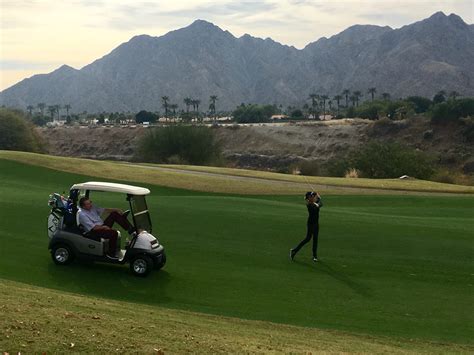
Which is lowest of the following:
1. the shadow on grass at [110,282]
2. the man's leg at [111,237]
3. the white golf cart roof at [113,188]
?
the shadow on grass at [110,282]

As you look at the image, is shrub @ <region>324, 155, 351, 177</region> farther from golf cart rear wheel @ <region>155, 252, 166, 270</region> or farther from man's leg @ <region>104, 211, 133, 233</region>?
man's leg @ <region>104, 211, 133, 233</region>

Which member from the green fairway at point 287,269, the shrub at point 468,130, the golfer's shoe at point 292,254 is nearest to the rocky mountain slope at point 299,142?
the shrub at point 468,130

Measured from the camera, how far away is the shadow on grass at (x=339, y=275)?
1344cm

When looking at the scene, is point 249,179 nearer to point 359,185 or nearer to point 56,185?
point 359,185

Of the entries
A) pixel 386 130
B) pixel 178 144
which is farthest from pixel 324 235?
pixel 386 130

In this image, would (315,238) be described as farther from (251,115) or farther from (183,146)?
(251,115)

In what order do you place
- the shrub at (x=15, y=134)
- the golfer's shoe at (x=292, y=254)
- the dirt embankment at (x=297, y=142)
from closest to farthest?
1. the golfer's shoe at (x=292, y=254)
2. the shrub at (x=15, y=134)
3. the dirt embankment at (x=297, y=142)

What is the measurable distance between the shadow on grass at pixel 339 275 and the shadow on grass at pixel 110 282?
3929 mm

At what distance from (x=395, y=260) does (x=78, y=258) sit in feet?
27.6

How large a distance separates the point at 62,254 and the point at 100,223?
119 cm

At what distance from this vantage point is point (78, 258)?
46.0 feet

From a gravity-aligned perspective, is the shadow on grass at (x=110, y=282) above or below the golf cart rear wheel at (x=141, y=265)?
below

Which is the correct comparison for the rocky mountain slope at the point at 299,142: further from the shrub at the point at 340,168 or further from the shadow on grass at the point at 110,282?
the shadow on grass at the point at 110,282

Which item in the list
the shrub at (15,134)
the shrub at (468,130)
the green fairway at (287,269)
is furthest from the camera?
the shrub at (468,130)
